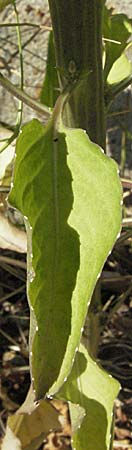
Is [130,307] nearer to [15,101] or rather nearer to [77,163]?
[15,101]

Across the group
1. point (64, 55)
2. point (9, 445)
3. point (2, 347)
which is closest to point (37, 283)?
point (64, 55)

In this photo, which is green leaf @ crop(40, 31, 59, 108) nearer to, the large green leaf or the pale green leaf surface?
the pale green leaf surface

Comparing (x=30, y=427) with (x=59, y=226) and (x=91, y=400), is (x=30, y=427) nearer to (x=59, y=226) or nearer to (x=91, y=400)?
(x=91, y=400)

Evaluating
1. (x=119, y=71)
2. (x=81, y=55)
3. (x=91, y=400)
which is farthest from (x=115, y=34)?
(x=91, y=400)

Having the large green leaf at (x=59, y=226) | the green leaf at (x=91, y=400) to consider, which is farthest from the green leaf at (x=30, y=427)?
the large green leaf at (x=59, y=226)

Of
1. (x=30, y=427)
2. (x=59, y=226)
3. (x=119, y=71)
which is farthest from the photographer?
(x=30, y=427)
